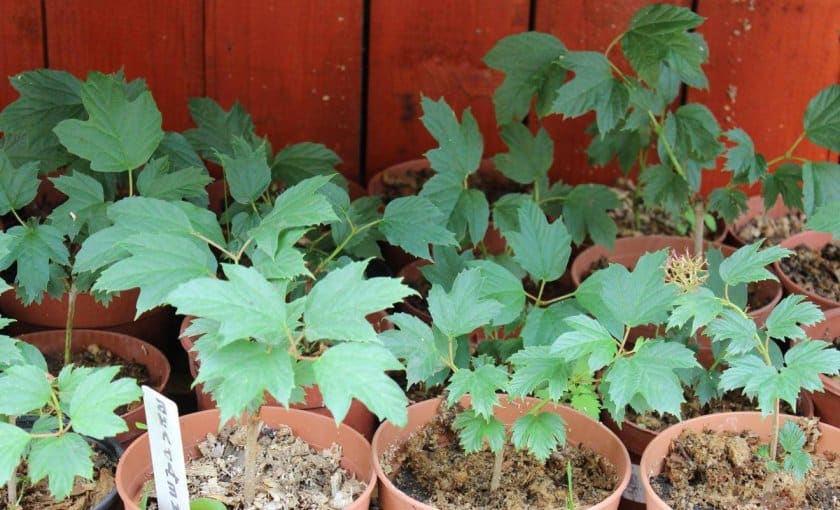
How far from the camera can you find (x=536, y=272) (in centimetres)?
136

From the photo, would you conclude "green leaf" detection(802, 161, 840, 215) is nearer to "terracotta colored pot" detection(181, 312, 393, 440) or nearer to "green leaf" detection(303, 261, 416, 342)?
"terracotta colored pot" detection(181, 312, 393, 440)

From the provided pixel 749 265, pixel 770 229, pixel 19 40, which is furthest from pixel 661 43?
pixel 19 40

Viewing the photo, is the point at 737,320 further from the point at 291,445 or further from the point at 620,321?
the point at 291,445

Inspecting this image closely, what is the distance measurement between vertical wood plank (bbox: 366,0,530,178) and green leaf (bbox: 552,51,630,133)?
17.9 inches

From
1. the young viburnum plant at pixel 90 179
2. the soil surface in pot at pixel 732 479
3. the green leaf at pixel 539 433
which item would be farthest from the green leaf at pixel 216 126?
the soil surface in pot at pixel 732 479

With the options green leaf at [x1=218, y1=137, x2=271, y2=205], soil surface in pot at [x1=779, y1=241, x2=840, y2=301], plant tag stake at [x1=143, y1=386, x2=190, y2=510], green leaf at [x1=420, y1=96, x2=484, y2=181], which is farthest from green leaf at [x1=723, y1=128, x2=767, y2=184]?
plant tag stake at [x1=143, y1=386, x2=190, y2=510]

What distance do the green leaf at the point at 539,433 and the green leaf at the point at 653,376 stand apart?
0.33 feet

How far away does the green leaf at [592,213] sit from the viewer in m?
1.77

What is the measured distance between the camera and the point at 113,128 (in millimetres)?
1403

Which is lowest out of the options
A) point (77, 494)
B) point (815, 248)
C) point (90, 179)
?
point (77, 494)

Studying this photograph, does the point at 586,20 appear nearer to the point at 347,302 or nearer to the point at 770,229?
the point at 770,229

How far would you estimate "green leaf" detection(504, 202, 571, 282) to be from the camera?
1359 millimetres

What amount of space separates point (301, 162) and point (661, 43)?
568 mm

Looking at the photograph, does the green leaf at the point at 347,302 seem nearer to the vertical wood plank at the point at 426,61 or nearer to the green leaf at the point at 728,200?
the green leaf at the point at 728,200
